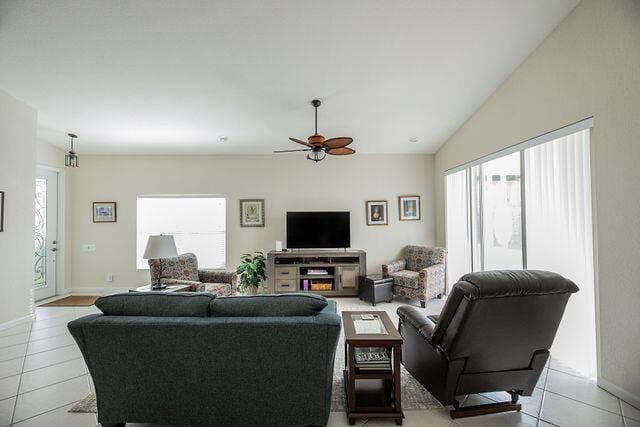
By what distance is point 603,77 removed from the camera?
236cm

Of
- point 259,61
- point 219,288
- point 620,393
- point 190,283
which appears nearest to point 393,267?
point 219,288

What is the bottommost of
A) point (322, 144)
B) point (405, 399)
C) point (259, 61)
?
point (405, 399)

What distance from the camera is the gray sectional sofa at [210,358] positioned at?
1702 mm

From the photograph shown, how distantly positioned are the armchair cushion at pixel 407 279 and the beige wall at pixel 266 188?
774 mm

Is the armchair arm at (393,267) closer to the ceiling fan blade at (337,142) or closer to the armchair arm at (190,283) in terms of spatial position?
the ceiling fan blade at (337,142)

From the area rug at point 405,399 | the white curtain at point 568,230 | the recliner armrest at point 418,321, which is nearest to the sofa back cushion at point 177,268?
the area rug at point 405,399

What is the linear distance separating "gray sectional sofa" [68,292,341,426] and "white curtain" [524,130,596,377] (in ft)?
8.46

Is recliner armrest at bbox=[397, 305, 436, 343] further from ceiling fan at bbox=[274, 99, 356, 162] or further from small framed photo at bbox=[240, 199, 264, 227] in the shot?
small framed photo at bbox=[240, 199, 264, 227]

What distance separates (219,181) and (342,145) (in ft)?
10.7

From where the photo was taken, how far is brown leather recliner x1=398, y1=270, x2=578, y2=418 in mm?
1730

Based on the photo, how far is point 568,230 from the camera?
9.50ft

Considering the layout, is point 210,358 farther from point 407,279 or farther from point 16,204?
point 16,204

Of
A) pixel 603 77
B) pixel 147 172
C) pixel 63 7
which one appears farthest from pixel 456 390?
pixel 147 172

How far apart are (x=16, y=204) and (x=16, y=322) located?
5.08 ft
